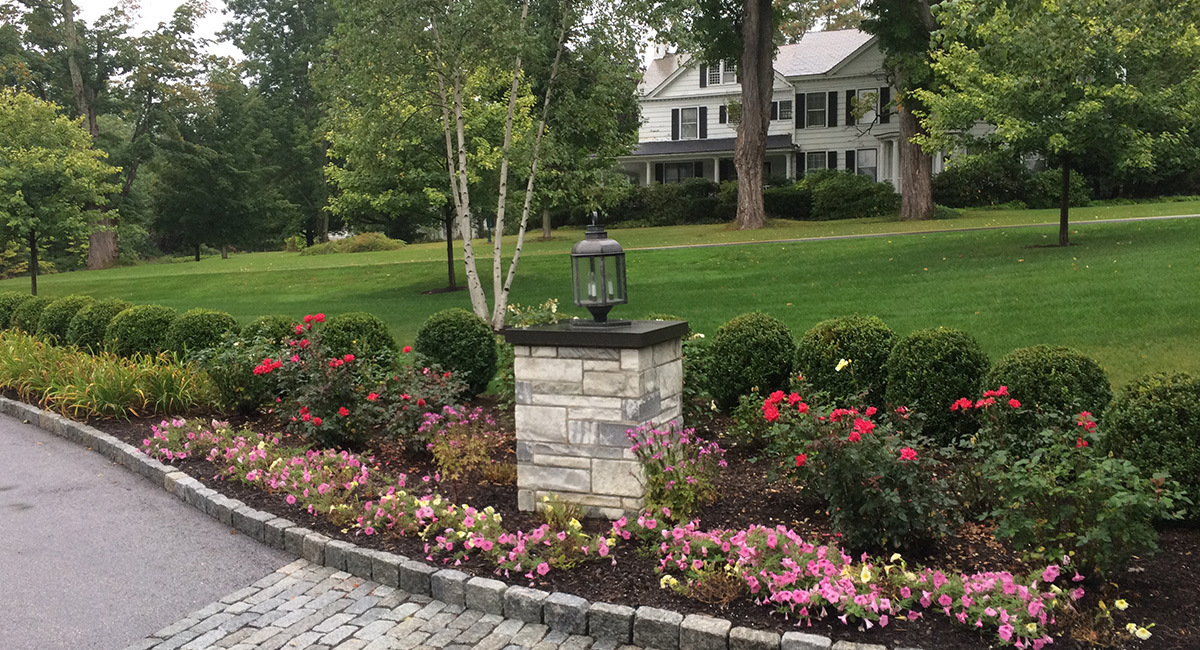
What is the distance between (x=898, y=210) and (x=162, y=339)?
22963 millimetres

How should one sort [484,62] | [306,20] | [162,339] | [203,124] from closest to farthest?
[162,339] → [484,62] → [203,124] → [306,20]

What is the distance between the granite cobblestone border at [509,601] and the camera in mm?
3711

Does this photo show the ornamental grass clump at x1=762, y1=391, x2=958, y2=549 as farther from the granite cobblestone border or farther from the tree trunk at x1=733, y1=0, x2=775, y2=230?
the tree trunk at x1=733, y1=0, x2=775, y2=230

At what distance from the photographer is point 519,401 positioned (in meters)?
5.34

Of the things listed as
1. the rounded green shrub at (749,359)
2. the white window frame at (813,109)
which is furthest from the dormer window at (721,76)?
the rounded green shrub at (749,359)

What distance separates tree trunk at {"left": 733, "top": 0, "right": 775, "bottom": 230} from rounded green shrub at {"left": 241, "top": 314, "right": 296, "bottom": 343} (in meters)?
17.0

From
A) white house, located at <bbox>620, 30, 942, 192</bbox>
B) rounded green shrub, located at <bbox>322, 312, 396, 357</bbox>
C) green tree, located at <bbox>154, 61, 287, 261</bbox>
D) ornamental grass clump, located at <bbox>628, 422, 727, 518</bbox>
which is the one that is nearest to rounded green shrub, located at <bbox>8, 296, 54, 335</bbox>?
rounded green shrub, located at <bbox>322, 312, 396, 357</bbox>

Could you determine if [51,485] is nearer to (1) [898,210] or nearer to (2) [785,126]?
(1) [898,210]

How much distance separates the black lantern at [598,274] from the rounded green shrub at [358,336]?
367 centimetres

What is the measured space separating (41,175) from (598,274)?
18.3 meters

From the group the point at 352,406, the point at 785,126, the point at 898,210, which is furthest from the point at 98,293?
the point at 785,126

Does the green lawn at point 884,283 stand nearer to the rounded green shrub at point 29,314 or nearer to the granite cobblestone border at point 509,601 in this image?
Answer: the rounded green shrub at point 29,314

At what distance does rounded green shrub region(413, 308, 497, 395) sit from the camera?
28.8 feet

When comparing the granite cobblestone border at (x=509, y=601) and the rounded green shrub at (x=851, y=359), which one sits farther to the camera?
the rounded green shrub at (x=851, y=359)
